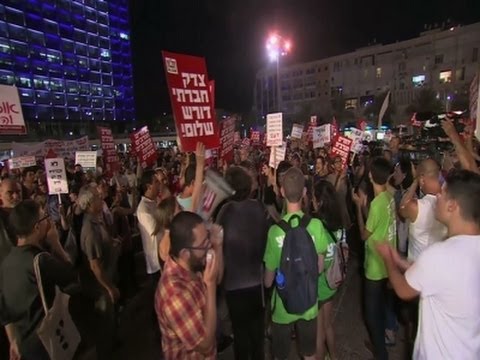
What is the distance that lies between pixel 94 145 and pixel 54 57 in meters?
48.4

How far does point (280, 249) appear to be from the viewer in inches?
121

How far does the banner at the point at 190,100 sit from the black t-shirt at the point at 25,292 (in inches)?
68.1

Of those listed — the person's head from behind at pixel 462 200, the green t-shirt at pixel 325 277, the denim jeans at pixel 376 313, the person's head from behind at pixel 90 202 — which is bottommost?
the denim jeans at pixel 376 313

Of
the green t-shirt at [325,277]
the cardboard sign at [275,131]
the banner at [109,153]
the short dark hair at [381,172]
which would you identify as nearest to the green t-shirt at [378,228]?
the short dark hair at [381,172]

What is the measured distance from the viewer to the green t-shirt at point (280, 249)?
309 cm

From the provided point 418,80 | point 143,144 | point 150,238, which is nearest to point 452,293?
point 150,238

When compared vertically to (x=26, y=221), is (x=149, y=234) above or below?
below

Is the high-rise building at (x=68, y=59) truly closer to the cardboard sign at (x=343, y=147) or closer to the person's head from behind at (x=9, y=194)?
the cardboard sign at (x=343, y=147)

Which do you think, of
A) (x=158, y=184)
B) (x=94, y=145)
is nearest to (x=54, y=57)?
(x=94, y=145)

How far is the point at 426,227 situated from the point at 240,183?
1.68 metres

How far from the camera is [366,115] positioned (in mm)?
71562

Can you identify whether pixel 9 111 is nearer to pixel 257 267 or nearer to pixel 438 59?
pixel 257 267

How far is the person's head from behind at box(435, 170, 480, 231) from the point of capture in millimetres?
2074

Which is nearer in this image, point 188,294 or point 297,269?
point 188,294
